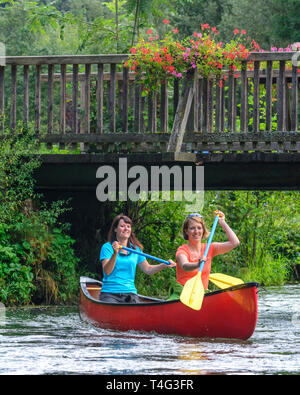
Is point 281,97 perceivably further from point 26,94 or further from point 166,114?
point 26,94

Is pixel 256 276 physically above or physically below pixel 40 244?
below

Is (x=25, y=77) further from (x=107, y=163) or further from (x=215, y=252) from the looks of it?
(x=215, y=252)

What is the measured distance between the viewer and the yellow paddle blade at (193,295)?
10031mm

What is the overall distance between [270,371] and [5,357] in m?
2.55

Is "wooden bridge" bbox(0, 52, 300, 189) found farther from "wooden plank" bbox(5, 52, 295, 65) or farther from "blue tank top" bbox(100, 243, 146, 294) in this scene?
"blue tank top" bbox(100, 243, 146, 294)

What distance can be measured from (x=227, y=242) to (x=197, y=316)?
0.88 m

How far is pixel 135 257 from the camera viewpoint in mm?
11641

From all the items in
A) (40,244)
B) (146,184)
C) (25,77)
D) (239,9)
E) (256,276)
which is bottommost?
(256,276)

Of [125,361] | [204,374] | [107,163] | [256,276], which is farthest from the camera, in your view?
[256,276]

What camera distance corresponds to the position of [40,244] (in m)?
13.9

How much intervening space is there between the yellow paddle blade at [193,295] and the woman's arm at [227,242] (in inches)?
21.5

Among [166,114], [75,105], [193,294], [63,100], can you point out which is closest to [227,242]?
[193,294]

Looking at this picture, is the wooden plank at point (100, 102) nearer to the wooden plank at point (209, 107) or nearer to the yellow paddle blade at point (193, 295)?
the wooden plank at point (209, 107)

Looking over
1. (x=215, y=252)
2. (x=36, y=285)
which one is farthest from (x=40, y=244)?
(x=215, y=252)
